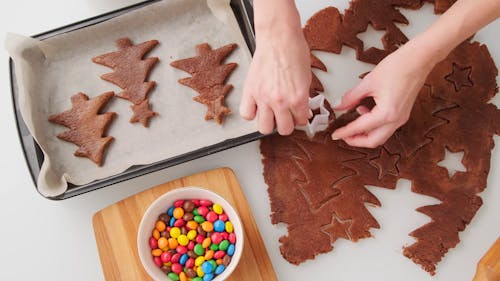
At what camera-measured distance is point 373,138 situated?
919mm

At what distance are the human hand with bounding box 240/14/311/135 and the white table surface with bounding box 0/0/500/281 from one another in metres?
0.26

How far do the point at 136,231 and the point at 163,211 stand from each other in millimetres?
84

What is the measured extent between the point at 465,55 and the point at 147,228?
83 centimetres

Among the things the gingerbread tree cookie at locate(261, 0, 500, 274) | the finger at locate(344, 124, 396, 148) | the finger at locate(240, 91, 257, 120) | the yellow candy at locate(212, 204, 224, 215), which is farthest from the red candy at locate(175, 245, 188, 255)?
the finger at locate(344, 124, 396, 148)

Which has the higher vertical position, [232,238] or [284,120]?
[284,120]

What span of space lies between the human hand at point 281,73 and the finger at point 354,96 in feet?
0.49

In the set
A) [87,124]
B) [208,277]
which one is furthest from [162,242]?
[87,124]

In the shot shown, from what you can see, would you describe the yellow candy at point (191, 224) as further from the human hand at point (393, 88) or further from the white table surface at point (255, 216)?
the human hand at point (393, 88)

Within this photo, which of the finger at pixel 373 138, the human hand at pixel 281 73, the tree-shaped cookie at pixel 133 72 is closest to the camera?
the human hand at pixel 281 73

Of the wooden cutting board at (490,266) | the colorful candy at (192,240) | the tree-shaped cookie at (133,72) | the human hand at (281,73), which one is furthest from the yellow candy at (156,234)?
the wooden cutting board at (490,266)

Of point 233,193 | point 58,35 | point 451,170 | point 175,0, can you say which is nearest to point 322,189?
point 233,193

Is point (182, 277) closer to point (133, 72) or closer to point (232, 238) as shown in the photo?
point (232, 238)

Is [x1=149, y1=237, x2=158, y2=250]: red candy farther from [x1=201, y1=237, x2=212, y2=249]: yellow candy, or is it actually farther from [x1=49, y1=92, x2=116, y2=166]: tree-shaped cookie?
[x1=49, y1=92, x2=116, y2=166]: tree-shaped cookie

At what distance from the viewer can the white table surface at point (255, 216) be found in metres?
0.99
